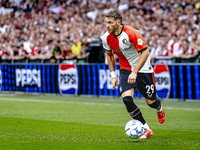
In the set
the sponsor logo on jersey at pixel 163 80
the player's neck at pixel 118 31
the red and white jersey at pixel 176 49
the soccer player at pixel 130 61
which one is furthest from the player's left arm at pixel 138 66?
the red and white jersey at pixel 176 49

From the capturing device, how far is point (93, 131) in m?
6.77

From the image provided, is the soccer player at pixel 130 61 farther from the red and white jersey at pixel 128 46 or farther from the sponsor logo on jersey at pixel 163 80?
the sponsor logo on jersey at pixel 163 80

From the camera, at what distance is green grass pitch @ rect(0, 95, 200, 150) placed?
17.6ft

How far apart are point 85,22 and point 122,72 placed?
642 inches

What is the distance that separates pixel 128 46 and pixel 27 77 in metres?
11.5

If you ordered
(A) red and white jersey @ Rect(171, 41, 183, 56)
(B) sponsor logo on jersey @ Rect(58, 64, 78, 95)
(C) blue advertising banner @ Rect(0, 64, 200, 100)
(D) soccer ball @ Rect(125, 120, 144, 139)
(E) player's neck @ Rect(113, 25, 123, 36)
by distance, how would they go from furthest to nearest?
1. (A) red and white jersey @ Rect(171, 41, 183, 56)
2. (B) sponsor logo on jersey @ Rect(58, 64, 78, 95)
3. (C) blue advertising banner @ Rect(0, 64, 200, 100)
4. (E) player's neck @ Rect(113, 25, 123, 36)
5. (D) soccer ball @ Rect(125, 120, 144, 139)

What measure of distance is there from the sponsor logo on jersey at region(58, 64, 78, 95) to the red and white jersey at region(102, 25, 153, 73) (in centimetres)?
941

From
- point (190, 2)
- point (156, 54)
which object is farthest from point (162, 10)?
point (156, 54)

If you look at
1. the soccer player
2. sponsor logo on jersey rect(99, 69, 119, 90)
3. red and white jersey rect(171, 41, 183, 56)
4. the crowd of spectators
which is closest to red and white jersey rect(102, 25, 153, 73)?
the soccer player

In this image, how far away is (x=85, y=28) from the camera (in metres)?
21.0

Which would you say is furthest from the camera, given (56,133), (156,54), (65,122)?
(156,54)

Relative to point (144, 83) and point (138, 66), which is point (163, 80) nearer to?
point (144, 83)

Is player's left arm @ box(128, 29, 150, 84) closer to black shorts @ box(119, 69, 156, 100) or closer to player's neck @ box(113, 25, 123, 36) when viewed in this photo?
player's neck @ box(113, 25, 123, 36)

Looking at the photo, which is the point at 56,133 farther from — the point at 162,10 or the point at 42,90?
the point at 162,10
